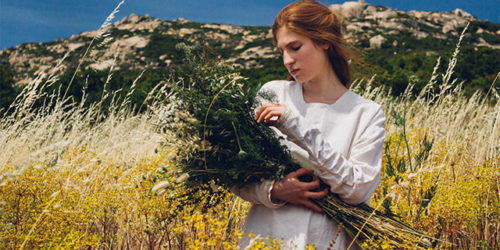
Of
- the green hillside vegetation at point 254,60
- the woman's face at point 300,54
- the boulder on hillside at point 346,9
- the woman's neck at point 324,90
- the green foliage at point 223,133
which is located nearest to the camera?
the green foliage at point 223,133

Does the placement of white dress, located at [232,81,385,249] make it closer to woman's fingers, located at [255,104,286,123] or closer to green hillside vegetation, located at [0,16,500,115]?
woman's fingers, located at [255,104,286,123]

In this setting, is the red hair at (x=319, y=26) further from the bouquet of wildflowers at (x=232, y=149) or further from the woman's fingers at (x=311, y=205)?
the woman's fingers at (x=311, y=205)

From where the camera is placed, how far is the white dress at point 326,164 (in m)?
1.46

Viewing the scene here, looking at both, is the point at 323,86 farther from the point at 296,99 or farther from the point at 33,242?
the point at 33,242

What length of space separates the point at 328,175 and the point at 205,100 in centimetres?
66

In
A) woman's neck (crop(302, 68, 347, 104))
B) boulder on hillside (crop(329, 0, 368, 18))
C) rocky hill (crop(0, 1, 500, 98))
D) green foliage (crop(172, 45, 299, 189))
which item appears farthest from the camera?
rocky hill (crop(0, 1, 500, 98))

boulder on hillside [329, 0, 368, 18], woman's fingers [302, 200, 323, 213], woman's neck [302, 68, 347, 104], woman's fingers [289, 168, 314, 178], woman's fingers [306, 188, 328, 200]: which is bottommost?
woman's fingers [302, 200, 323, 213]

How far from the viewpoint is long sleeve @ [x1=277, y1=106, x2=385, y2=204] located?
145cm

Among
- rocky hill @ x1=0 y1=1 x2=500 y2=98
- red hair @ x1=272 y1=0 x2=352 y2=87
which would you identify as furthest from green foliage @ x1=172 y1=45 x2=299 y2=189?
rocky hill @ x1=0 y1=1 x2=500 y2=98

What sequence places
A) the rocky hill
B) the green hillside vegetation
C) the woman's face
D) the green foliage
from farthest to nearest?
the rocky hill, the green hillside vegetation, the woman's face, the green foliage

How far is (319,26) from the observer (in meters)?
1.80

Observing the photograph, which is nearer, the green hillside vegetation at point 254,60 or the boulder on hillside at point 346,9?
the boulder on hillside at point 346,9

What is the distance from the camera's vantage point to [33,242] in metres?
1.84

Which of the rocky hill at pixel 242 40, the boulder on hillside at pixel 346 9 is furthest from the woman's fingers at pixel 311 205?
the rocky hill at pixel 242 40
